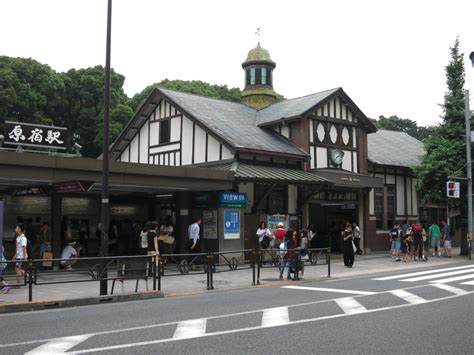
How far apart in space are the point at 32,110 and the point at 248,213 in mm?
23776

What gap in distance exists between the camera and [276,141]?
2433 cm

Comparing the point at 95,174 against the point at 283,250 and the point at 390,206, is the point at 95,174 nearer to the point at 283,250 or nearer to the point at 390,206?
the point at 283,250

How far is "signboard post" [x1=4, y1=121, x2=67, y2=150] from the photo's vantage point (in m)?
15.4

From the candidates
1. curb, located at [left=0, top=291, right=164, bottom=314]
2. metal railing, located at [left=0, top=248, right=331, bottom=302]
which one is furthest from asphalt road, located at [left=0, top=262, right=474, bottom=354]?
metal railing, located at [left=0, top=248, right=331, bottom=302]

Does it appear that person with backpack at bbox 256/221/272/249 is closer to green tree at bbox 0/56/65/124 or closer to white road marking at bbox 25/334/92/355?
white road marking at bbox 25/334/92/355

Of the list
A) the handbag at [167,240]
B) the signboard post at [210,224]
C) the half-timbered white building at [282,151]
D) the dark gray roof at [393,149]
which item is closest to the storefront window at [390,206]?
the half-timbered white building at [282,151]

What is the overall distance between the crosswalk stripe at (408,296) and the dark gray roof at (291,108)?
12833 millimetres

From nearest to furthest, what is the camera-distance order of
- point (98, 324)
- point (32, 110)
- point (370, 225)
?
point (98, 324) → point (370, 225) → point (32, 110)

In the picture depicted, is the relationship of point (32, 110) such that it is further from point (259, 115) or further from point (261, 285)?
point (261, 285)

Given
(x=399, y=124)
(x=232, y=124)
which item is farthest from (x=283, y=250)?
(x=399, y=124)

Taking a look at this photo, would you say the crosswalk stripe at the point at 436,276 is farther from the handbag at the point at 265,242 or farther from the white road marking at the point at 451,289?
the handbag at the point at 265,242

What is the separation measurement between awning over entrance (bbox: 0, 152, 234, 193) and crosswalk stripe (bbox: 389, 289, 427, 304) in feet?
27.6

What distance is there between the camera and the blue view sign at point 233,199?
65.3ft

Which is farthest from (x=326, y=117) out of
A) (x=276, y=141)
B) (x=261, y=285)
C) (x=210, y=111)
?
(x=261, y=285)
